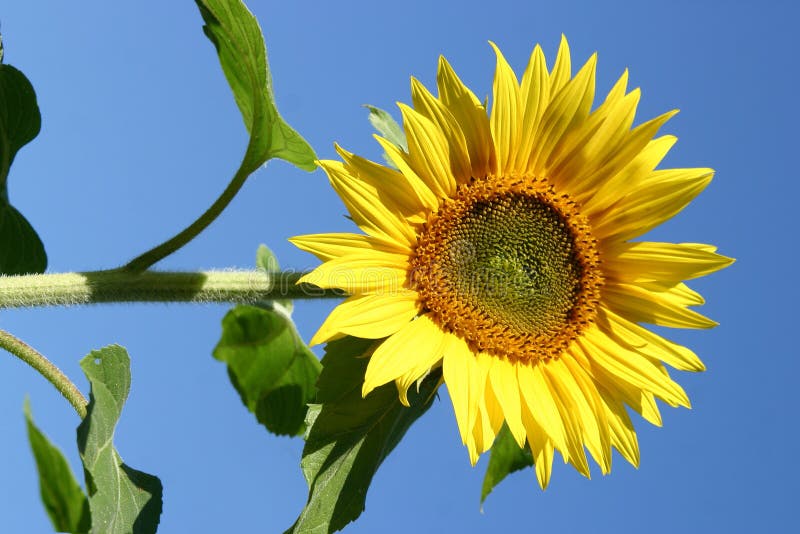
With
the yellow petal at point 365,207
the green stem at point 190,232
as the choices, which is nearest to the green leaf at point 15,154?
the green stem at point 190,232

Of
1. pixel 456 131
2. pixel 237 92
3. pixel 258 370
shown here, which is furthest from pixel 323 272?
pixel 258 370

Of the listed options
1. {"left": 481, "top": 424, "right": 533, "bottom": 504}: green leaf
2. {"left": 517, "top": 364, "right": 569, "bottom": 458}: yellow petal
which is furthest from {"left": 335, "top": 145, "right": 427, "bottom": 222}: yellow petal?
{"left": 481, "top": 424, "right": 533, "bottom": 504}: green leaf

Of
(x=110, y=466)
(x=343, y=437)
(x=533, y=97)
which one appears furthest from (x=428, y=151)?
(x=110, y=466)

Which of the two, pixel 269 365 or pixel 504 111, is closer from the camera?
pixel 504 111

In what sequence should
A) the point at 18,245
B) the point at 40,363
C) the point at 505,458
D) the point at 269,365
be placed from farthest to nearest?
the point at 269,365
the point at 505,458
the point at 18,245
the point at 40,363

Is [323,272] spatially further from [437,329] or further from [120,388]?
[120,388]

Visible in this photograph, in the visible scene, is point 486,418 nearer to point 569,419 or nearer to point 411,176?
point 569,419

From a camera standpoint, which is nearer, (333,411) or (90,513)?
(90,513)
